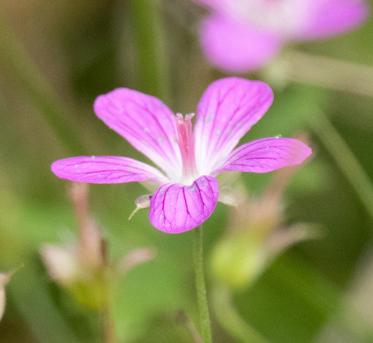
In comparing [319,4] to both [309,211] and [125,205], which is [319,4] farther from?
[125,205]

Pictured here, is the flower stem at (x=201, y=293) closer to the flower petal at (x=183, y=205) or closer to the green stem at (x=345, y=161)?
the flower petal at (x=183, y=205)

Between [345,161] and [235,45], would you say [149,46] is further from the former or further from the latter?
[345,161]

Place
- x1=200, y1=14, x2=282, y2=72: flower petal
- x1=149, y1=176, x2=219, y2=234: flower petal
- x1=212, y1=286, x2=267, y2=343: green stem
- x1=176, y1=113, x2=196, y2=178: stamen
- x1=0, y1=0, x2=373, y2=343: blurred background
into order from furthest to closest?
x1=200, y1=14, x2=282, y2=72: flower petal < x1=0, y1=0, x2=373, y2=343: blurred background < x1=212, y1=286, x2=267, y2=343: green stem < x1=176, y1=113, x2=196, y2=178: stamen < x1=149, y1=176, x2=219, y2=234: flower petal

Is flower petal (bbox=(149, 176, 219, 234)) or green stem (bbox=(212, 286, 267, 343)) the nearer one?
flower petal (bbox=(149, 176, 219, 234))

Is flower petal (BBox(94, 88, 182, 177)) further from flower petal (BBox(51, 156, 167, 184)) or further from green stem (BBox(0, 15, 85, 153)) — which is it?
green stem (BBox(0, 15, 85, 153))

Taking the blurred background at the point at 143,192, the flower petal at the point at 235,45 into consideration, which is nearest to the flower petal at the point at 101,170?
the blurred background at the point at 143,192

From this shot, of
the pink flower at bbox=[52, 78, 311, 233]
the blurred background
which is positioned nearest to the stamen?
the pink flower at bbox=[52, 78, 311, 233]
